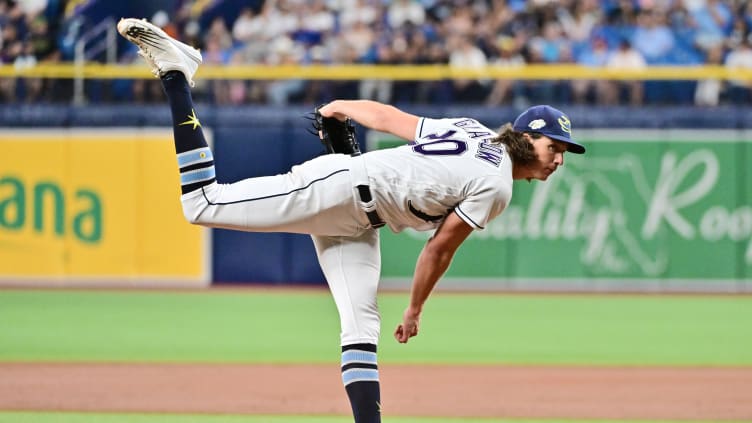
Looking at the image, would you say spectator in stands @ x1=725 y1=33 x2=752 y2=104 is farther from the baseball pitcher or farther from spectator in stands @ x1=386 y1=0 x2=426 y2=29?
the baseball pitcher

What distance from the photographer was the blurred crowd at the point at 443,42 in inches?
609

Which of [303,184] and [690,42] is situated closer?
[303,184]

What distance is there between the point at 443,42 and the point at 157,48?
10623 millimetres

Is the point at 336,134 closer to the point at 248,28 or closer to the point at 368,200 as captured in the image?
the point at 368,200

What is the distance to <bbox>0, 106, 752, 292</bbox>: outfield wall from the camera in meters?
15.6

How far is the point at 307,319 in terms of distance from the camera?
12.8 meters

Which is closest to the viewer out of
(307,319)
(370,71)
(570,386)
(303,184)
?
(303,184)

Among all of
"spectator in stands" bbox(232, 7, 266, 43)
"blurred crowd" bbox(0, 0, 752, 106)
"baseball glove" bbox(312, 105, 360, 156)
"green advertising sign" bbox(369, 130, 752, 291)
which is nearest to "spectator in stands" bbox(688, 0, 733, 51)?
"blurred crowd" bbox(0, 0, 752, 106)

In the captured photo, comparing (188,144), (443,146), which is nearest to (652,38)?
(443,146)

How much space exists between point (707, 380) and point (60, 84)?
9.53m

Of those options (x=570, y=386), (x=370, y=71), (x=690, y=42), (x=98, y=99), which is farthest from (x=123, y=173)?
(x=570, y=386)

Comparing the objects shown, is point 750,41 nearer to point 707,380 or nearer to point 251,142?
point 251,142

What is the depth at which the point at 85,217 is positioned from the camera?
1568cm

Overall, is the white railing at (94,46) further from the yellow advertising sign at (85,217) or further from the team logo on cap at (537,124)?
the team logo on cap at (537,124)
